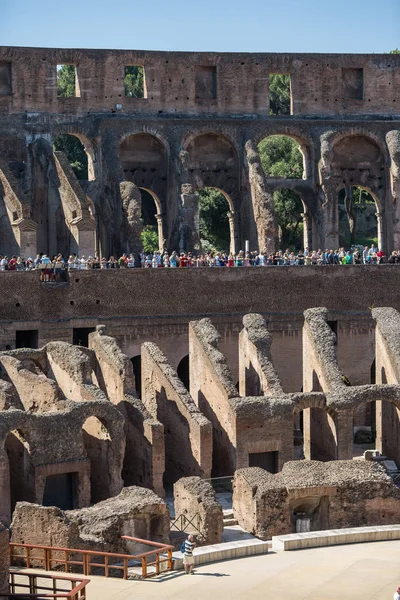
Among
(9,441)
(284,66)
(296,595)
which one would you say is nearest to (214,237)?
(284,66)

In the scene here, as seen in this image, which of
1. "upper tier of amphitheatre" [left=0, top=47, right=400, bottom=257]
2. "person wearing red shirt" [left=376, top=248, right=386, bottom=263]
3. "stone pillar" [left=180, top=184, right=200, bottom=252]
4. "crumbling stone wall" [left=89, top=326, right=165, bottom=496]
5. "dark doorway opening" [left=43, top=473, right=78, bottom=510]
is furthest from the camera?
"upper tier of amphitheatre" [left=0, top=47, right=400, bottom=257]

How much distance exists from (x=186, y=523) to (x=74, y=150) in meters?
41.8

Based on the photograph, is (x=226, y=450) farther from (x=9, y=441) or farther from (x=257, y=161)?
(x=257, y=161)

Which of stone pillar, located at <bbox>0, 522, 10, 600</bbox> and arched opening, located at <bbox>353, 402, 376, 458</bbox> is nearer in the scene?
stone pillar, located at <bbox>0, 522, 10, 600</bbox>

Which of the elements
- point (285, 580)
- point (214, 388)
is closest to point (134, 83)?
point (214, 388)

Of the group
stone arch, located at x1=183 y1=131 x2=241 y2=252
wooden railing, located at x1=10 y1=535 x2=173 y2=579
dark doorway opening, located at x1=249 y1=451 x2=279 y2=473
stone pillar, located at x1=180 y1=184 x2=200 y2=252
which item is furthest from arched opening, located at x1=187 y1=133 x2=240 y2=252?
wooden railing, located at x1=10 y1=535 x2=173 y2=579

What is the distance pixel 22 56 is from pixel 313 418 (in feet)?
55.9

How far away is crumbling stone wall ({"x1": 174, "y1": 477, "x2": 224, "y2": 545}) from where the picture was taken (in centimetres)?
3594

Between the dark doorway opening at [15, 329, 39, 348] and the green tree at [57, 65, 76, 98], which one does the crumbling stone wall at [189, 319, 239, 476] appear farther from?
the green tree at [57, 65, 76, 98]

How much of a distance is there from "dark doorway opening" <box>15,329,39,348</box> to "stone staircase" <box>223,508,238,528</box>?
9966 millimetres

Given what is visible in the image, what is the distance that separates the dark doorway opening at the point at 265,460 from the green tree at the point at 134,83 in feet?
134

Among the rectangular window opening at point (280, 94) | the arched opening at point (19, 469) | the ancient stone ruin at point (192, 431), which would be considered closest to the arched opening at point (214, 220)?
the rectangular window opening at point (280, 94)

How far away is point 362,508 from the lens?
37938mm

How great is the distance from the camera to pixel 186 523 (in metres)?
36.8
